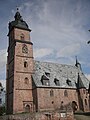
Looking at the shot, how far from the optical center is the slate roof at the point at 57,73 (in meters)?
45.5

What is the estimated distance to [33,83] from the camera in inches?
1714

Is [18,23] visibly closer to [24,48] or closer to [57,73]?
[24,48]

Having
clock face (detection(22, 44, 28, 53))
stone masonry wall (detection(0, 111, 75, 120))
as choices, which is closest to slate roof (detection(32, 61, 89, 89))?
clock face (detection(22, 44, 28, 53))

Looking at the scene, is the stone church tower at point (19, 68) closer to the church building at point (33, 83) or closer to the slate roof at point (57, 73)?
the church building at point (33, 83)

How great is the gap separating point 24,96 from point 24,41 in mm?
13668

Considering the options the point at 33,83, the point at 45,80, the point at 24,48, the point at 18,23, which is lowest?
the point at 33,83

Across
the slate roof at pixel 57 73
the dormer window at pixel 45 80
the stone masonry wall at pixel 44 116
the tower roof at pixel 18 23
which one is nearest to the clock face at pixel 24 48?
the slate roof at pixel 57 73

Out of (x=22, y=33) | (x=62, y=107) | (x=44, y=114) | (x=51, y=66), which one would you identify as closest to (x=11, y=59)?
(x=22, y=33)

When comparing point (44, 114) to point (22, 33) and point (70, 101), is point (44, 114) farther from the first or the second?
point (22, 33)

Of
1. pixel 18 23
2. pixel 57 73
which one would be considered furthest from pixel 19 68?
pixel 18 23

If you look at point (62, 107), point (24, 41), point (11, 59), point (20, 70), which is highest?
point (24, 41)

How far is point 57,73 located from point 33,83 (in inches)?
356

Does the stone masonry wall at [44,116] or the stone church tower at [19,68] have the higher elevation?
the stone church tower at [19,68]

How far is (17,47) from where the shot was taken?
4491 centimetres
